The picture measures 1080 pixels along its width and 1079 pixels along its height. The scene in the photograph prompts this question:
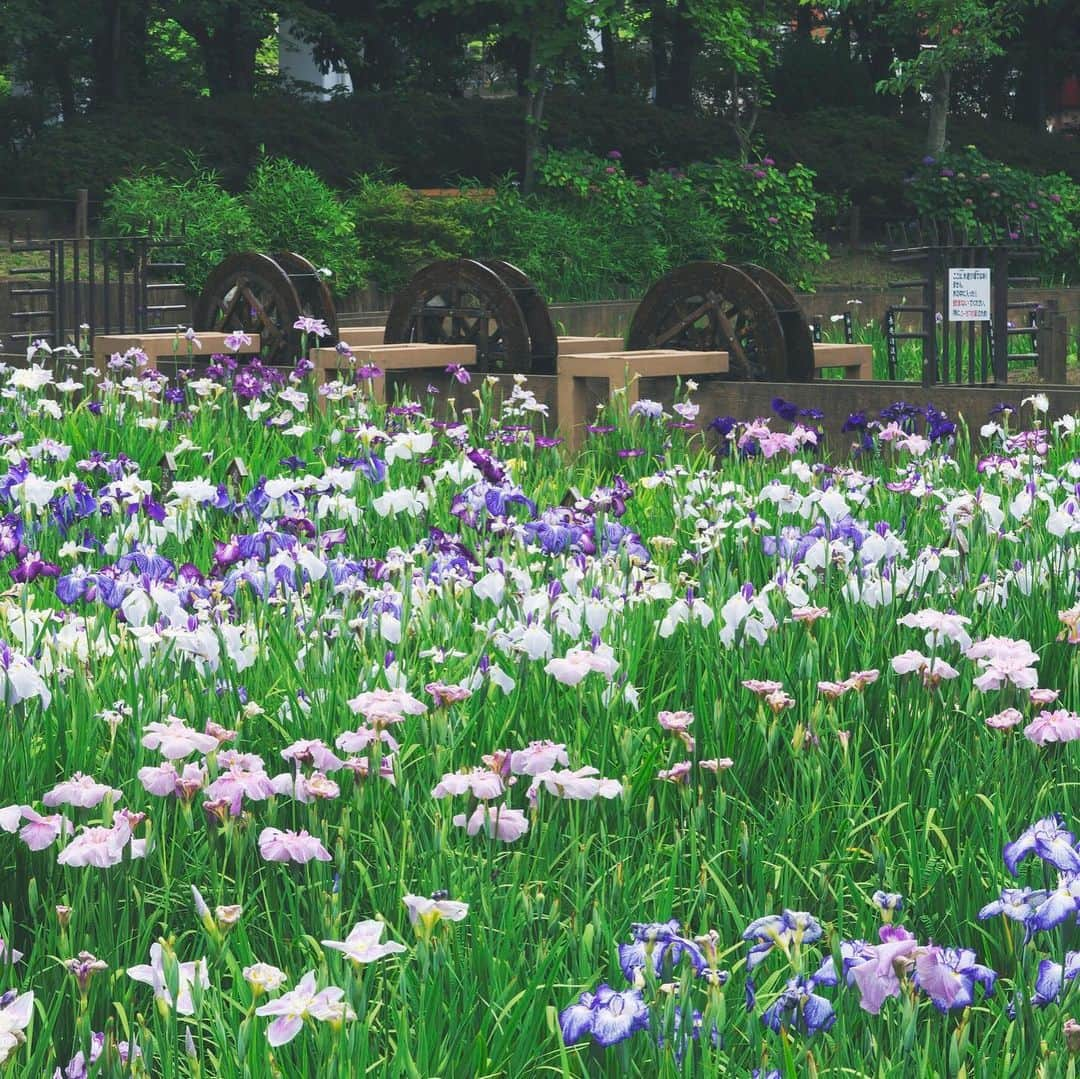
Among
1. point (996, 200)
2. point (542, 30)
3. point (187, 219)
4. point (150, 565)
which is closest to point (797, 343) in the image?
point (187, 219)

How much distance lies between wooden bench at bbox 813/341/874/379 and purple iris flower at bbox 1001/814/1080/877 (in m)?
11.1

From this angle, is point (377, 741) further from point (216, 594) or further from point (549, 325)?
point (549, 325)

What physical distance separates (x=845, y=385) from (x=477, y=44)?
31379 millimetres

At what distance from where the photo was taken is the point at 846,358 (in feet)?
45.3

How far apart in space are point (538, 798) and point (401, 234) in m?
18.8

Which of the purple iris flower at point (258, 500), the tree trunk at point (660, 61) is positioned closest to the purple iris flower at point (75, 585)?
the purple iris flower at point (258, 500)

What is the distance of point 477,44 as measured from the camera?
4047cm

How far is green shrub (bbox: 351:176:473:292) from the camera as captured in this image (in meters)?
21.0

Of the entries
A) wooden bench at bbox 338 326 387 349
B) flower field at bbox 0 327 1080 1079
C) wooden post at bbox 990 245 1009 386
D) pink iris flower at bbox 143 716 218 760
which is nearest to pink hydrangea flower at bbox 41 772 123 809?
flower field at bbox 0 327 1080 1079

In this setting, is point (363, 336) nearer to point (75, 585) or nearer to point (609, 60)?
point (75, 585)

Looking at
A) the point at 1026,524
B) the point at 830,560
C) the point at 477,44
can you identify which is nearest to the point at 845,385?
the point at 1026,524

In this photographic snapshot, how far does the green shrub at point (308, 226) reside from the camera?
20.0m

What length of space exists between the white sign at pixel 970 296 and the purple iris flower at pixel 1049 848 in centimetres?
934

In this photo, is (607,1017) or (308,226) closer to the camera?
(607,1017)
